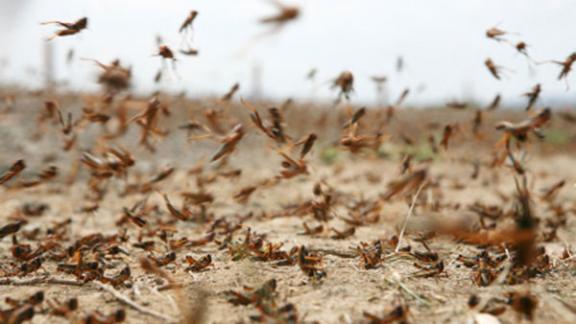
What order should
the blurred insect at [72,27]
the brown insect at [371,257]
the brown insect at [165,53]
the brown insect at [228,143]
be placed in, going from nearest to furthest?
the brown insect at [228,143]
the brown insect at [371,257]
the blurred insect at [72,27]
the brown insect at [165,53]

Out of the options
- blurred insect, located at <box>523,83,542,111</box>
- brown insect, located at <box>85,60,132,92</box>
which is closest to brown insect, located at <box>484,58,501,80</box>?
blurred insect, located at <box>523,83,542,111</box>

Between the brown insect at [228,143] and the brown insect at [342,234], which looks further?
the brown insect at [342,234]

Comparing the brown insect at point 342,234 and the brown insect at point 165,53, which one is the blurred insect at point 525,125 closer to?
the brown insect at point 342,234

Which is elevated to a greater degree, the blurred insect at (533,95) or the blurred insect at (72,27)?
the blurred insect at (72,27)

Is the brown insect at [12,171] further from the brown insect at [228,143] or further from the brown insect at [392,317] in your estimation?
the brown insect at [392,317]

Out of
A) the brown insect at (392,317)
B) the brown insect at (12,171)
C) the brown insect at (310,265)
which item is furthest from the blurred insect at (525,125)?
the brown insect at (12,171)

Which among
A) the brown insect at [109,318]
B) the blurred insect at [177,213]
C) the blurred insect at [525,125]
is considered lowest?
the blurred insect at [177,213]

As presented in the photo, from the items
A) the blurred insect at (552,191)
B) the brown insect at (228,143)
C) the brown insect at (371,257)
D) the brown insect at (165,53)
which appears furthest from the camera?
the blurred insect at (552,191)

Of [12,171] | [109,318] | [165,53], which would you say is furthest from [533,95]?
[12,171]

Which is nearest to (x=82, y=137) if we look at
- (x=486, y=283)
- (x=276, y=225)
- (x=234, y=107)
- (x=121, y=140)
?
(x=121, y=140)
